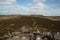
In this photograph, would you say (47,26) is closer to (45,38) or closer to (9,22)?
(9,22)

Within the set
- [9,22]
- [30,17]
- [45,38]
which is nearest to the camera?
[45,38]

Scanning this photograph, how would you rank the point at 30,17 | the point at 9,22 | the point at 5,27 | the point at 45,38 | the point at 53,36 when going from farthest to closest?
the point at 30,17 → the point at 9,22 → the point at 5,27 → the point at 53,36 → the point at 45,38

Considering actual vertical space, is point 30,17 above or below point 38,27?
above

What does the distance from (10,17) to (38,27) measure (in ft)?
20.2

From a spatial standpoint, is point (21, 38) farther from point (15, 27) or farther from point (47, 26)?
point (47, 26)

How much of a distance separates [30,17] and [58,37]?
12.0m

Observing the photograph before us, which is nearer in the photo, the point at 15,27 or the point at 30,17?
the point at 15,27

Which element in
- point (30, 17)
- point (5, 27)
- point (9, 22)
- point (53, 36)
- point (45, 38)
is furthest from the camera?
point (30, 17)

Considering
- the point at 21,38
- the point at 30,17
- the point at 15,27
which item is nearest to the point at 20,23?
the point at 15,27

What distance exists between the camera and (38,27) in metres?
19.1

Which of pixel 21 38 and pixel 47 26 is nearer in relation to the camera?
pixel 21 38

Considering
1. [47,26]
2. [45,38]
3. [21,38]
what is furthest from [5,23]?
[45,38]

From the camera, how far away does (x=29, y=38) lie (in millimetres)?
10273

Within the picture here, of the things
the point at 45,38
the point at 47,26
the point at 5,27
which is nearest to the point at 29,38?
the point at 45,38
